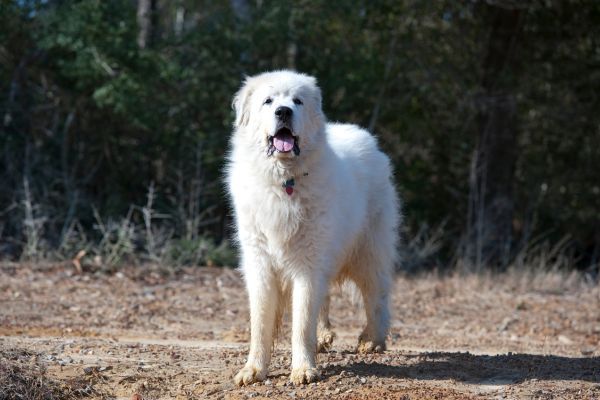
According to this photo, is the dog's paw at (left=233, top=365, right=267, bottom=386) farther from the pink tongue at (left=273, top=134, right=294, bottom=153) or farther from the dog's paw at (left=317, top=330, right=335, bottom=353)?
the pink tongue at (left=273, top=134, right=294, bottom=153)

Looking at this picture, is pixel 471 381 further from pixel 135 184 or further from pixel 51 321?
pixel 135 184

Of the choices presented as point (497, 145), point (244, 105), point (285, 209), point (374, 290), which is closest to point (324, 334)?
point (374, 290)

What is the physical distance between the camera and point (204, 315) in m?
9.05

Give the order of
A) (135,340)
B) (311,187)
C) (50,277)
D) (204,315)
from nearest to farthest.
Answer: (311,187), (135,340), (204,315), (50,277)

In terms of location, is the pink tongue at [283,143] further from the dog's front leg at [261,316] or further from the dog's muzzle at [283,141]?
the dog's front leg at [261,316]

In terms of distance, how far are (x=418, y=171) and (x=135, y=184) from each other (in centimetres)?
490

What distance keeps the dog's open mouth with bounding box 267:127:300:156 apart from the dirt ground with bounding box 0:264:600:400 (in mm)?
1442

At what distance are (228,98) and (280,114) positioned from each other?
8000 mm

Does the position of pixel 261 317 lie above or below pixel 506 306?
above

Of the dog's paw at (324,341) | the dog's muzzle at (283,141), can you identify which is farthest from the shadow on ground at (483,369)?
the dog's muzzle at (283,141)

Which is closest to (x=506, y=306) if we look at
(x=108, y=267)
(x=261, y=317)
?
(x=108, y=267)

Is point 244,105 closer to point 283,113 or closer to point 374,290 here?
point 283,113

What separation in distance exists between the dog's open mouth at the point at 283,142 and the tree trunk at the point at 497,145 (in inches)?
349

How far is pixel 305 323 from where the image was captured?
18.0ft
